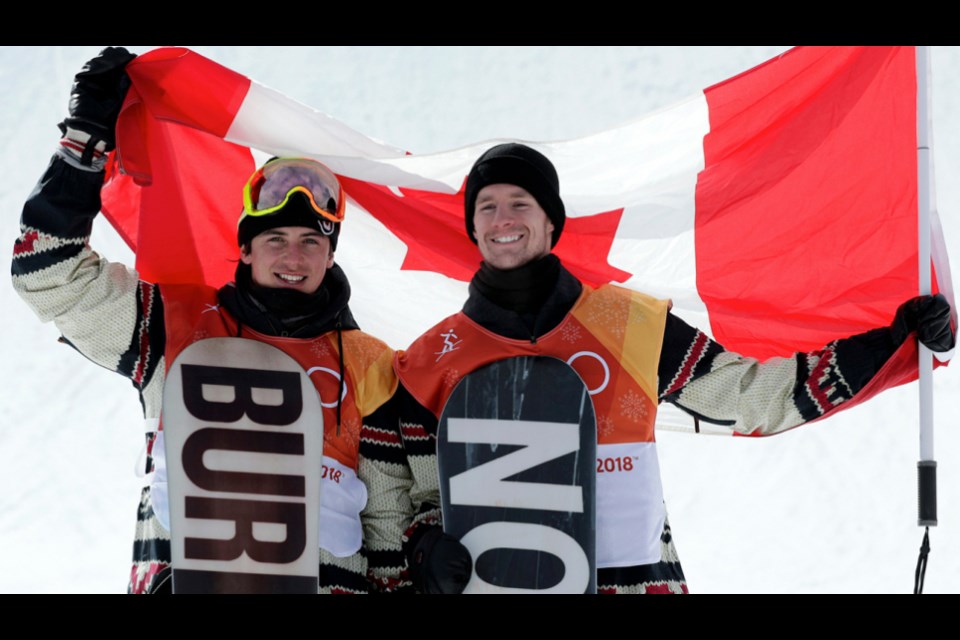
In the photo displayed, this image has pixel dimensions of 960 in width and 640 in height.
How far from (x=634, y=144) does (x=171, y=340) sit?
1.54 metres

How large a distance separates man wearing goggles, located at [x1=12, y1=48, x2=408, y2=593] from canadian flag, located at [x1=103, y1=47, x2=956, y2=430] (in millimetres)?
178

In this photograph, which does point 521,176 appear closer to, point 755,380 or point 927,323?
point 755,380

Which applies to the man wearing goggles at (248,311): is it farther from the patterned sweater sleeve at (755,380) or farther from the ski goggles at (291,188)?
the patterned sweater sleeve at (755,380)

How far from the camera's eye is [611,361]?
3.33 m

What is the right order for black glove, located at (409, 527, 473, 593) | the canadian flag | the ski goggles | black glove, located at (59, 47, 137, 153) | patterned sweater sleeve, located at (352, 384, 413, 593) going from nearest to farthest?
1. black glove, located at (409, 527, 473, 593)
2. black glove, located at (59, 47, 137, 153)
3. patterned sweater sleeve, located at (352, 384, 413, 593)
4. the ski goggles
5. the canadian flag

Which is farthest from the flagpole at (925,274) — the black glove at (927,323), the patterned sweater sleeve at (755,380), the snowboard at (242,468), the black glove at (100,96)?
the black glove at (100,96)

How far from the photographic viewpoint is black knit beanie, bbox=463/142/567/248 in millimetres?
3426

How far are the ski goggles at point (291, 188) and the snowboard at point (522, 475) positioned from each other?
2.22 feet

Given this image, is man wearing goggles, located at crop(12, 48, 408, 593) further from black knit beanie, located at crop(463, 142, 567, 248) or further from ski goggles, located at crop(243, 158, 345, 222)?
black knit beanie, located at crop(463, 142, 567, 248)

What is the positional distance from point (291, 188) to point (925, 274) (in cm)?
179

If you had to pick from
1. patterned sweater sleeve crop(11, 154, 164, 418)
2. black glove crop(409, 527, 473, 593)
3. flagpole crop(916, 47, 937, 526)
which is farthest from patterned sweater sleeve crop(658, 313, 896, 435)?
patterned sweater sleeve crop(11, 154, 164, 418)

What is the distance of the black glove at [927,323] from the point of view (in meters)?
3.19

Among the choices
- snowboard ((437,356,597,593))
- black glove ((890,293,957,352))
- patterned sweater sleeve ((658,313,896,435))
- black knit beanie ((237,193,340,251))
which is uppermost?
black knit beanie ((237,193,340,251))

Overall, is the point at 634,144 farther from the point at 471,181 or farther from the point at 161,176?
the point at 161,176
